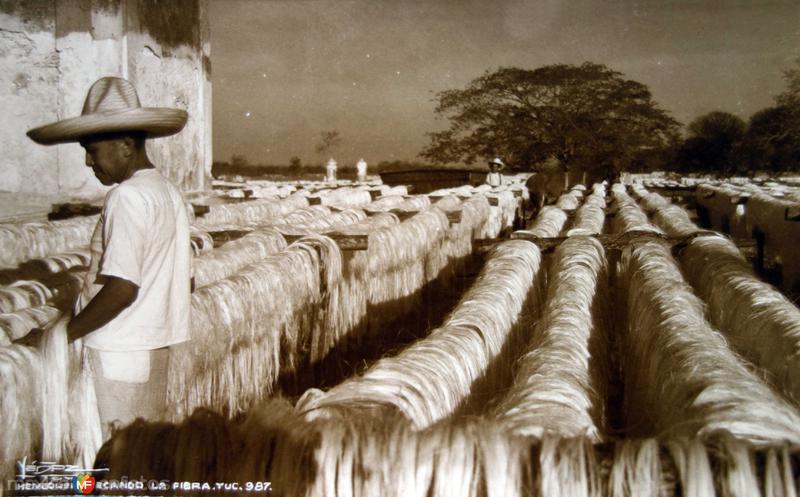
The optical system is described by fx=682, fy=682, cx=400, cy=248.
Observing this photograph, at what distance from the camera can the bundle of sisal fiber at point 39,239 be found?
278 cm

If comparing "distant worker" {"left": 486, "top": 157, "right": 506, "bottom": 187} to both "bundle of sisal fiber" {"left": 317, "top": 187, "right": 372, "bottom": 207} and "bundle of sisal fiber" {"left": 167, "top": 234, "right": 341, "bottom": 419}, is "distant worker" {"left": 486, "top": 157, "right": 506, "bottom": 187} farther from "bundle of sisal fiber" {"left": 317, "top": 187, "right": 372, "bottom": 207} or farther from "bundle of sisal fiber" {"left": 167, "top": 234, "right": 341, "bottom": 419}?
"bundle of sisal fiber" {"left": 167, "top": 234, "right": 341, "bottom": 419}

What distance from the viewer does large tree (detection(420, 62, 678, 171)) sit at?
13070 millimetres

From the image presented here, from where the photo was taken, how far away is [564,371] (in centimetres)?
131

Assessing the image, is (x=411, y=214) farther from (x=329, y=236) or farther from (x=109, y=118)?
(x=109, y=118)

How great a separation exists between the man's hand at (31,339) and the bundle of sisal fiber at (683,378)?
141 cm

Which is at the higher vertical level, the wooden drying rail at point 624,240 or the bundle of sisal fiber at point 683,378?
the wooden drying rail at point 624,240

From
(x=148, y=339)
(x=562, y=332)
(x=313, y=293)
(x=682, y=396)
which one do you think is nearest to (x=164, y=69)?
(x=313, y=293)

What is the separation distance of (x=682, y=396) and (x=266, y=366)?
1.98 metres

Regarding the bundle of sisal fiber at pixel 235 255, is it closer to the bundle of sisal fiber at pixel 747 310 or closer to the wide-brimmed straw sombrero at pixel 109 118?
the wide-brimmed straw sombrero at pixel 109 118

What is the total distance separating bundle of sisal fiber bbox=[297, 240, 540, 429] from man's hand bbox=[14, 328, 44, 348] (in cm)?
86

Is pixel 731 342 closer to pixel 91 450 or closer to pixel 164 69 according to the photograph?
pixel 91 450

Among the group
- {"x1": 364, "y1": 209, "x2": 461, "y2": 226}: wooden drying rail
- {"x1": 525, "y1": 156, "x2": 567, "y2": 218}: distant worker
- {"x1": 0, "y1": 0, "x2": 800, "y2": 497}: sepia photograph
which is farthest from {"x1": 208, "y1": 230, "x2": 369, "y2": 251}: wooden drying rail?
{"x1": 525, "y1": 156, "x2": 567, "y2": 218}: distant worker

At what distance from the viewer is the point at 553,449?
0.93m

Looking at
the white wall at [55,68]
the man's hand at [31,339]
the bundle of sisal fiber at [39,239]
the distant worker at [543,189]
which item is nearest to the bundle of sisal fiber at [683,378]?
the man's hand at [31,339]
